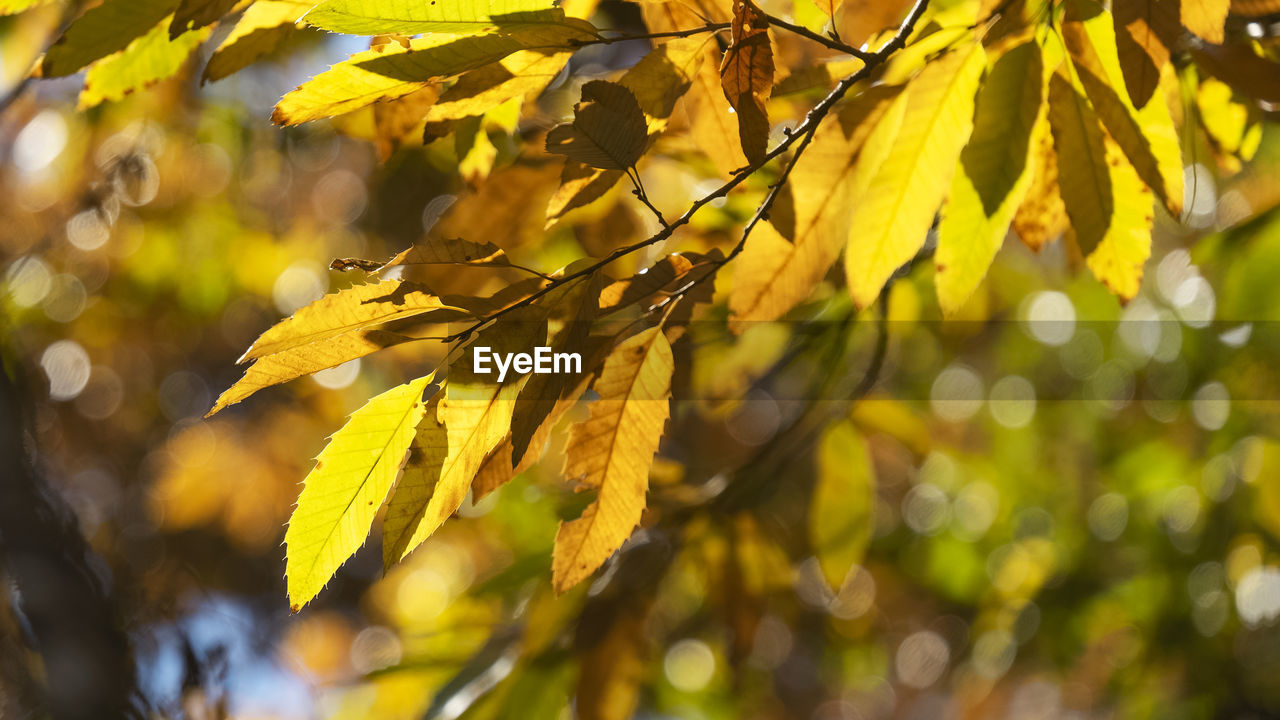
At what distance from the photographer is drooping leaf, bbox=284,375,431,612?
0.45 m

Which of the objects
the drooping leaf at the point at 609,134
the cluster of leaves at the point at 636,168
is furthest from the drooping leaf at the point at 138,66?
the drooping leaf at the point at 609,134

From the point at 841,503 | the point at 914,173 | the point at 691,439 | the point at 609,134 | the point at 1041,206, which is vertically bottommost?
the point at 691,439

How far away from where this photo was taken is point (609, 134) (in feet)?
1.49

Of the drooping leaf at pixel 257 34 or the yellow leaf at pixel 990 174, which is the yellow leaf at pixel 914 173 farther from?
the drooping leaf at pixel 257 34

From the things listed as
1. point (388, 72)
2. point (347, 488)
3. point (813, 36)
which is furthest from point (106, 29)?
point (813, 36)

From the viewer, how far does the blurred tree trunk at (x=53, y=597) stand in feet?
3.62

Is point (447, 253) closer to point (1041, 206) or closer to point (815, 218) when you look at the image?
point (815, 218)

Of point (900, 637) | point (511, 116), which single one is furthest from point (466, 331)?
point (900, 637)

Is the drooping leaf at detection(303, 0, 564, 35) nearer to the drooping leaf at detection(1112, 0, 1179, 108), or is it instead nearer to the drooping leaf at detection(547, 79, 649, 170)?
the drooping leaf at detection(547, 79, 649, 170)

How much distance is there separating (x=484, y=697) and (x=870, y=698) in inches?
156

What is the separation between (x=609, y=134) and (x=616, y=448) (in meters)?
0.21

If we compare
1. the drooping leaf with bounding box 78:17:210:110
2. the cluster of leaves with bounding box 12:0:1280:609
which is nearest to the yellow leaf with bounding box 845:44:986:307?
the cluster of leaves with bounding box 12:0:1280:609

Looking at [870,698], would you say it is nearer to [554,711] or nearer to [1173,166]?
[554,711]

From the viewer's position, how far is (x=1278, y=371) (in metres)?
1.52
